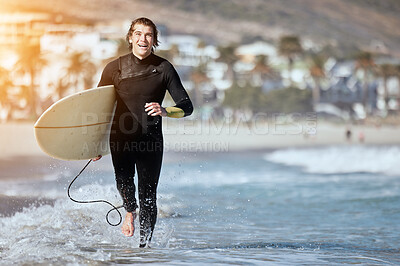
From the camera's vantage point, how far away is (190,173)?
16734mm

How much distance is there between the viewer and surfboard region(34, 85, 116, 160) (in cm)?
470

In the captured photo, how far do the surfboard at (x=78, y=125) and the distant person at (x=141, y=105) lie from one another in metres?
0.18

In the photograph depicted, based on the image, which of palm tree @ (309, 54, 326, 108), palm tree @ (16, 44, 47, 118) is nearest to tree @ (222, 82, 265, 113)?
palm tree @ (309, 54, 326, 108)

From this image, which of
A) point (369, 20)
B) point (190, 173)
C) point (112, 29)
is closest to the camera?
point (190, 173)

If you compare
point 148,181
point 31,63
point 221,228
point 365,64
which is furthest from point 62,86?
point 148,181

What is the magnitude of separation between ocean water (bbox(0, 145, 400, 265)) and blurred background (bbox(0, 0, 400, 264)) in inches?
1.4

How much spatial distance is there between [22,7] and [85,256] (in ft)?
494

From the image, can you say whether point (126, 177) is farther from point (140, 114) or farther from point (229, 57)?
point (229, 57)

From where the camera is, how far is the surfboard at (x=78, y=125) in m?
4.70

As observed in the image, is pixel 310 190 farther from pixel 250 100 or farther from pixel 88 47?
pixel 88 47

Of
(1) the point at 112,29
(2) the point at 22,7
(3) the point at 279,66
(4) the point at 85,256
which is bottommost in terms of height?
(4) the point at 85,256

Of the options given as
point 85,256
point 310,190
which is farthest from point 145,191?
point 310,190

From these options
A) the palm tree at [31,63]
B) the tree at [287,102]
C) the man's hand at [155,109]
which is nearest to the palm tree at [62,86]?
the palm tree at [31,63]

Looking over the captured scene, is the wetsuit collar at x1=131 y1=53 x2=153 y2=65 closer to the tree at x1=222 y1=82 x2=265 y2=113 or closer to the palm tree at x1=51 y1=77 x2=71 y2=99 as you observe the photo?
the palm tree at x1=51 y1=77 x2=71 y2=99
